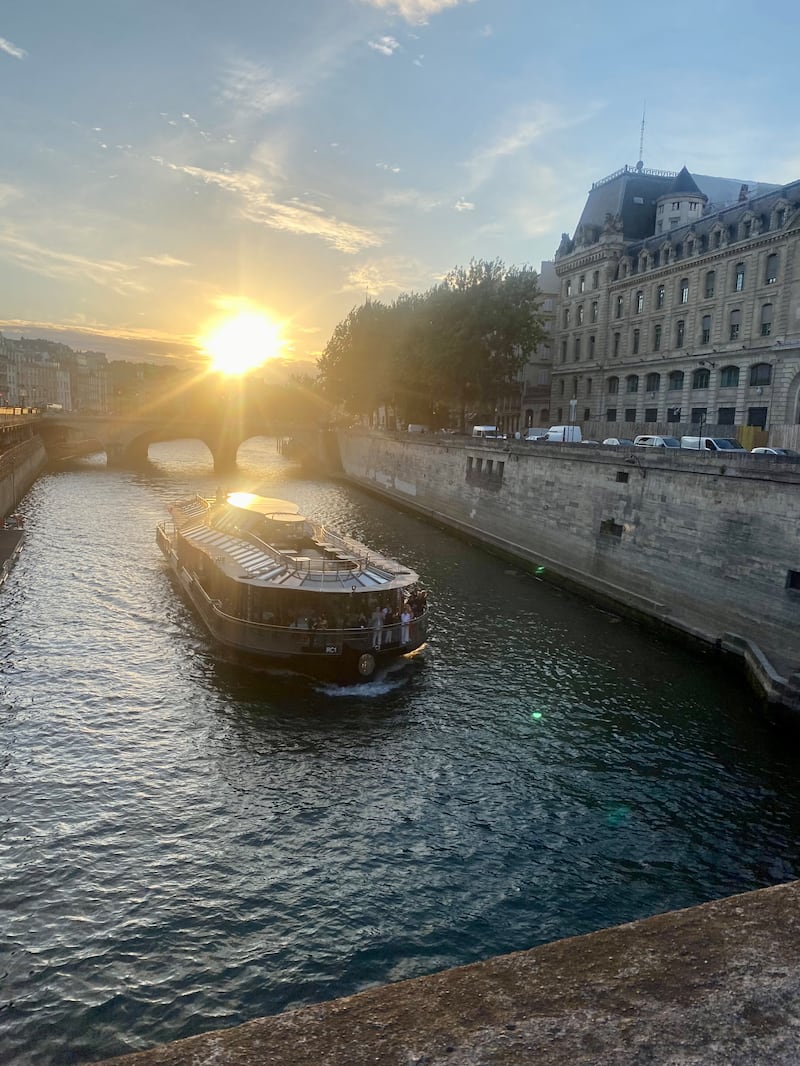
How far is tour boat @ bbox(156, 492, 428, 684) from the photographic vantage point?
79.2 ft

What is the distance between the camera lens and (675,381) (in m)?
58.0

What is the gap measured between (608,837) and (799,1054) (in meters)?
12.2

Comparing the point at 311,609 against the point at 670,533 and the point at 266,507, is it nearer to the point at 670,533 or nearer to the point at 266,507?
the point at 266,507

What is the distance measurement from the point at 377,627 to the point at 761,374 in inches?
1487

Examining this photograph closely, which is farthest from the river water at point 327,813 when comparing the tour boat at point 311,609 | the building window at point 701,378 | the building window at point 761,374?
the building window at point 701,378

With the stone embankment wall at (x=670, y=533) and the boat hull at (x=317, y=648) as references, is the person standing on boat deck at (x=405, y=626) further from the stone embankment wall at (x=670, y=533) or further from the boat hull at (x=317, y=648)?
the stone embankment wall at (x=670, y=533)

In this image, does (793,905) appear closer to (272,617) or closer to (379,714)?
(379,714)

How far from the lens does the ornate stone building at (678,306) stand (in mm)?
47850

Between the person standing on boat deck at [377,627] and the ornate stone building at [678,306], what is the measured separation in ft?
111


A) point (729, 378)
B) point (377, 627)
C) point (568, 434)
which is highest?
point (729, 378)

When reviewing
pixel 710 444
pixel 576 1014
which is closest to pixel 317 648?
pixel 576 1014

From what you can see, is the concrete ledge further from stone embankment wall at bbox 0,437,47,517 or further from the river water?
stone embankment wall at bbox 0,437,47,517

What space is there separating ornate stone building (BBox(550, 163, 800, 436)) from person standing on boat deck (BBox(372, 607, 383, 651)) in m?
33.9

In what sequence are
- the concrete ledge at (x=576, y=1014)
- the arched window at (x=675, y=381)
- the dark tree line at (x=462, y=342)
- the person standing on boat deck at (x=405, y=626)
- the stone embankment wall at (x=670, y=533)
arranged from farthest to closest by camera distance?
the dark tree line at (x=462, y=342)
the arched window at (x=675, y=381)
the stone embankment wall at (x=670, y=533)
the person standing on boat deck at (x=405, y=626)
the concrete ledge at (x=576, y=1014)
